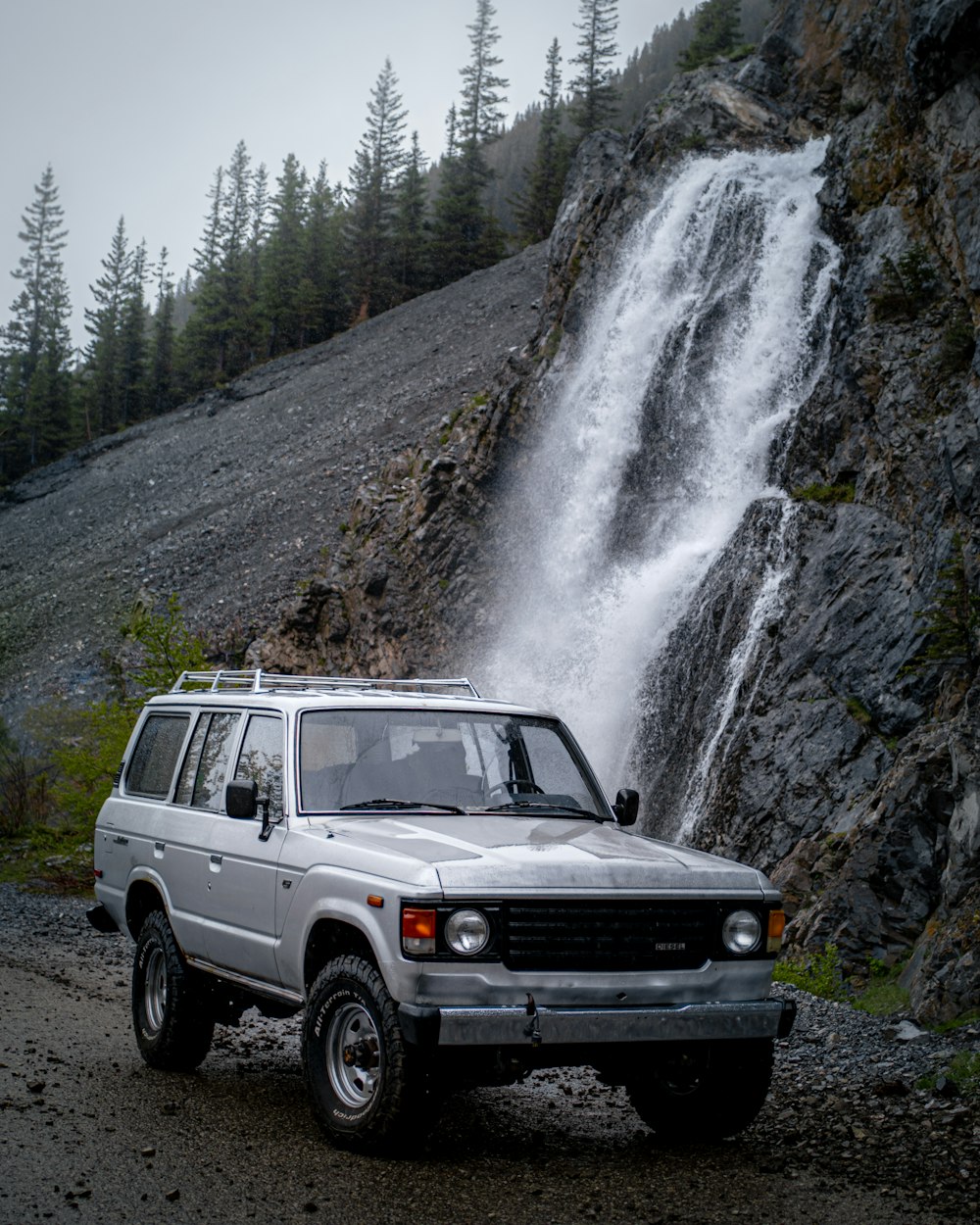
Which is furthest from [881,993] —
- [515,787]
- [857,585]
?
[857,585]

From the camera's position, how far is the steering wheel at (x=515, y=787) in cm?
641

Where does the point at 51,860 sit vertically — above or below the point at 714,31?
below

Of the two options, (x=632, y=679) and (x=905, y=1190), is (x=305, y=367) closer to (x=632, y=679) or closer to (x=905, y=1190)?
Result: (x=632, y=679)

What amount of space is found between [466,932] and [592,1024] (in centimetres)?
64

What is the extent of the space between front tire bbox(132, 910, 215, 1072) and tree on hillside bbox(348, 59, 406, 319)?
6303 cm

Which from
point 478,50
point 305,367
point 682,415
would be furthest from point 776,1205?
point 478,50

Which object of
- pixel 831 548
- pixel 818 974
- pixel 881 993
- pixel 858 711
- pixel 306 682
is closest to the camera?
pixel 306 682

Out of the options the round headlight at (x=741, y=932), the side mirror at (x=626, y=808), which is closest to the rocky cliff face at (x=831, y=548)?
the side mirror at (x=626, y=808)

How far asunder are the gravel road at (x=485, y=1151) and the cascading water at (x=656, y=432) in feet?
33.3

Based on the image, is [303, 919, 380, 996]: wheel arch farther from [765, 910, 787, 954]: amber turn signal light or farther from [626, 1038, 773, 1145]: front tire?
[765, 910, 787, 954]: amber turn signal light

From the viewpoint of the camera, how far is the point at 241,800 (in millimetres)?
5988

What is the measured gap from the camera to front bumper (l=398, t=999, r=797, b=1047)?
480 centimetres

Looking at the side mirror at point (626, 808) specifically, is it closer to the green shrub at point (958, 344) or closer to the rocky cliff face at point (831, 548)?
the rocky cliff face at point (831, 548)

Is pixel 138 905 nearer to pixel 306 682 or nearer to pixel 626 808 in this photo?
pixel 306 682
